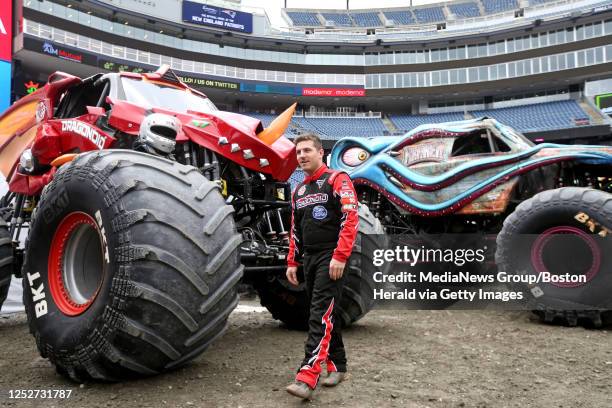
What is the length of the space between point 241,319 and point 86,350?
10.8 feet

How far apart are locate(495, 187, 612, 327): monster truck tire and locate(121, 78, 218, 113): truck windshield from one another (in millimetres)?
3728

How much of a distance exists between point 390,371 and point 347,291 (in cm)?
112

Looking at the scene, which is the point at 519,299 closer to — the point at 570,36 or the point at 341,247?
the point at 341,247

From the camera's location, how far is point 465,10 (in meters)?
55.6

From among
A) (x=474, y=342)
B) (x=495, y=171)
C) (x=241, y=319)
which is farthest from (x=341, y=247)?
(x=495, y=171)

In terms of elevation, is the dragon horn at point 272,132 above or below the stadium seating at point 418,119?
below

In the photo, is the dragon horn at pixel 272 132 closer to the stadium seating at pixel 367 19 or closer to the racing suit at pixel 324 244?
the racing suit at pixel 324 244

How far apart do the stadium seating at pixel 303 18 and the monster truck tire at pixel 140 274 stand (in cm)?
5750

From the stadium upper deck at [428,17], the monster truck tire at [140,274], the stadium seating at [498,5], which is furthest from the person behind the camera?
the stadium seating at [498,5]

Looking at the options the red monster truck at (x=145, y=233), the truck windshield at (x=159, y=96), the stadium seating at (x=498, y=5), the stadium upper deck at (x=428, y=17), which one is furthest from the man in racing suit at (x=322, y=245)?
the stadium seating at (x=498, y=5)

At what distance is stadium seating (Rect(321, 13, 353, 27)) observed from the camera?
57.8 m

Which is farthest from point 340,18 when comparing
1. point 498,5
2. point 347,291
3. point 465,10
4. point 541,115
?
point 347,291

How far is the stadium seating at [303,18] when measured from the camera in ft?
188

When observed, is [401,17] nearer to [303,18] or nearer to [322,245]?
[303,18]
